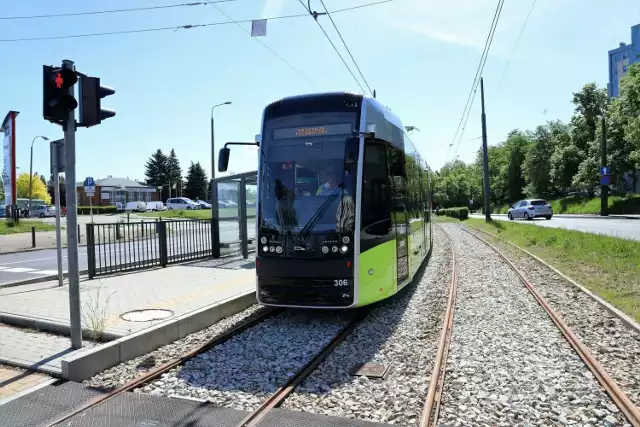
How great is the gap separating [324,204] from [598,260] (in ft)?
27.4

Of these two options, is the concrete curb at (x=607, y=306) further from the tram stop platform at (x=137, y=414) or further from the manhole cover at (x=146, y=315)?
the manhole cover at (x=146, y=315)

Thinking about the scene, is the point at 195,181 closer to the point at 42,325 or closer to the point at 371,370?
the point at 42,325

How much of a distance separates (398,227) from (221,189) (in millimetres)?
7846

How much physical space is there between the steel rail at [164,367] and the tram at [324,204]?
0.57m

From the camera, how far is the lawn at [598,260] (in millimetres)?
8045

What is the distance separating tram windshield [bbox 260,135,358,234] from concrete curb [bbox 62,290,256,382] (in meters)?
1.67

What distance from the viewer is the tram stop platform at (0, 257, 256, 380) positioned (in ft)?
17.4

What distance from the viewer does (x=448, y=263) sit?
13.4 meters

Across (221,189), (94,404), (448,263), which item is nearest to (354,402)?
(94,404)

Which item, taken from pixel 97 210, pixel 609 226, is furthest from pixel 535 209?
pixel 97 210

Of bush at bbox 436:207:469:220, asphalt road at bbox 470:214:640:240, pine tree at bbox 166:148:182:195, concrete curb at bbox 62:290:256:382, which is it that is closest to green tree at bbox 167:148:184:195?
pine tree at bbox 166:148:182:195

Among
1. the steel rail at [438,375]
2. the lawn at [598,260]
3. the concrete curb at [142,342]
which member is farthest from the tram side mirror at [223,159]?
the lawn at [598,260]

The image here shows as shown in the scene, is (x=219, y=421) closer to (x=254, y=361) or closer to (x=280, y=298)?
(x=254, y=361)

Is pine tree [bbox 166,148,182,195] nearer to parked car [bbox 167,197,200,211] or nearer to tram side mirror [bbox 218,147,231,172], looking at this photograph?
parked car [bbox 167,197,200,211]
